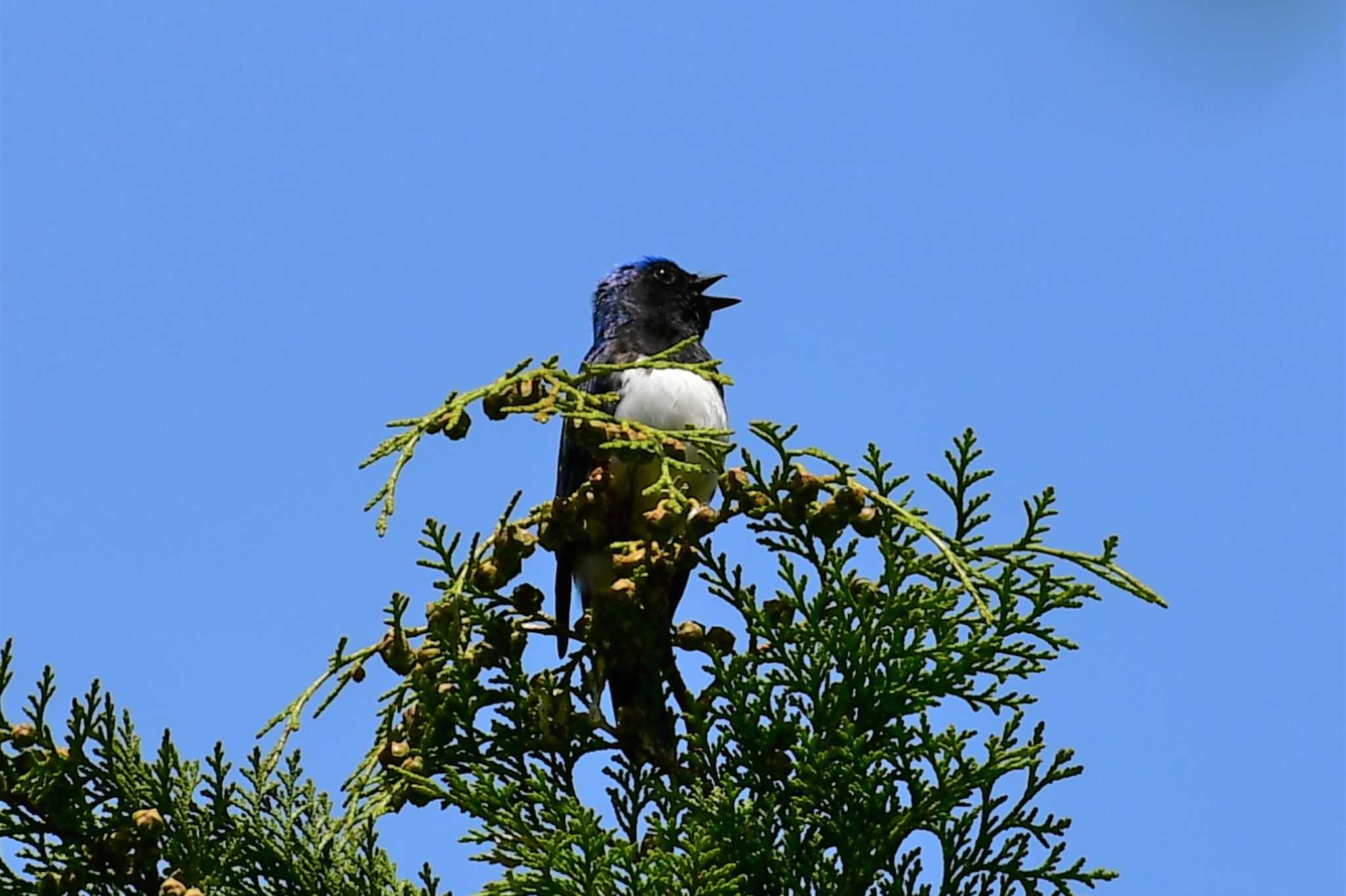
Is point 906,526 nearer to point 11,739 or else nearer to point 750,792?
point 750,792

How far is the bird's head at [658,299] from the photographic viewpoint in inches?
182

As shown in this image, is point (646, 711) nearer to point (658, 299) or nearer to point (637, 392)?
point (637, 392)

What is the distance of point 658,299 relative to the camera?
4688 mm

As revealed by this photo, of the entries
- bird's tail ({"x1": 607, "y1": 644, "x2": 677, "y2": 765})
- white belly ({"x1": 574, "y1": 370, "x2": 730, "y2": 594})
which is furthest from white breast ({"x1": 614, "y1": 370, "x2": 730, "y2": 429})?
bird's tail ({"x1": 607, "y1": 644, "x2": 677, "y2": 765})

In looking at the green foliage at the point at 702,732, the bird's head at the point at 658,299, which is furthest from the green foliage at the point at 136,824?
the bird's head at the point at 658,299

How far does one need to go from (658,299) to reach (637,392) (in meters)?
0.92

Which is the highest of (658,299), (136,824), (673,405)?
(658,299)

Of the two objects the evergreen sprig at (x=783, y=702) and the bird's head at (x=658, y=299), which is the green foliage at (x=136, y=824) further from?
the bird's head at (x=658, y=299)

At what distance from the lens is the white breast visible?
3.79 m

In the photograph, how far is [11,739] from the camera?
8.81 feet

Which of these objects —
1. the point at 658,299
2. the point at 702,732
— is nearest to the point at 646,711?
the point at 702,732

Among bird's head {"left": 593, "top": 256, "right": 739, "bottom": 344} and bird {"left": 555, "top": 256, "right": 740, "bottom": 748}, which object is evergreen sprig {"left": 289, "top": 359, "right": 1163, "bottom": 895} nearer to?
bird {"left": 555, "top": 256, "right": 740, "bottom": 748}

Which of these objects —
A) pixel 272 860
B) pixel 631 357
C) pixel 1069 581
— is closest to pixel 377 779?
pixel 272 860

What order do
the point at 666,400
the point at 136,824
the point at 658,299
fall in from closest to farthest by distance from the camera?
the point at 136,824
the point at 666,400
the point at 658,299
